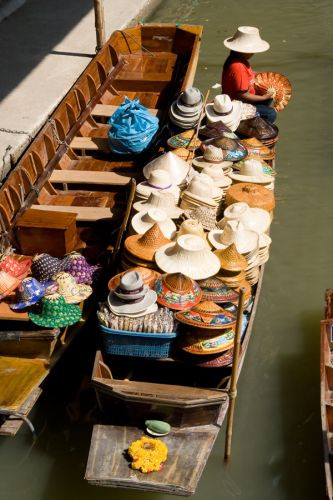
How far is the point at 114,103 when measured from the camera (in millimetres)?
10180

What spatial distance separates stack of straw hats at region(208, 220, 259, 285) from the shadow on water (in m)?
5.72

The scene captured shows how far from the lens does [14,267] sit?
6.50m

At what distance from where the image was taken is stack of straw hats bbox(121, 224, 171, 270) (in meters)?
6.09

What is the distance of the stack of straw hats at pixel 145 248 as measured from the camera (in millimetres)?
6094

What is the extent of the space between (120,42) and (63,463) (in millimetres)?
7968

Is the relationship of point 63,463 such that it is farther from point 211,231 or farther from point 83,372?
point 211,231

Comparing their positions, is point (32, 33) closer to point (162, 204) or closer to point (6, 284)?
point (162, 204)

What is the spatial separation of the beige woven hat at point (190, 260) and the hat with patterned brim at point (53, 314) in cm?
95

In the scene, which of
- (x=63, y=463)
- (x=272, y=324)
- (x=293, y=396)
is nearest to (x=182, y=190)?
(x=272, y=324)

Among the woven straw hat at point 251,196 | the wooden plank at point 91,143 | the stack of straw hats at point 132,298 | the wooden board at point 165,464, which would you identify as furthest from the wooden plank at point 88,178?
the wooden board at point 165,464

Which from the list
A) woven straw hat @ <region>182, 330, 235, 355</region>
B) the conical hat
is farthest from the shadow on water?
woven straw hat @ <region>182, 330, 235, 355</region>

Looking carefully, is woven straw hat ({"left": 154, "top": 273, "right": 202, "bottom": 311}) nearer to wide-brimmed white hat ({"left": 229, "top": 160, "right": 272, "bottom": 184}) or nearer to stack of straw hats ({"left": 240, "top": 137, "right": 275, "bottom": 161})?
wide-brimmed white hat ({"left": 229, "top": 160, "right": 272, "bottom": 184})

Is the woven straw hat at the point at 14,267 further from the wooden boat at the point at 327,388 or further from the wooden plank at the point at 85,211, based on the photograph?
the wooden boat at the point at 327,388

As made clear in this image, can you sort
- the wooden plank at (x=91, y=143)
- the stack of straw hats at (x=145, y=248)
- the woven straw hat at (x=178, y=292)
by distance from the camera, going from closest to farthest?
1. the woven straw hat at (x=178, y=292)
2. the stack of straw hats at (x=145, y=248)
3. the wooden plank at (x=91, y=143)
